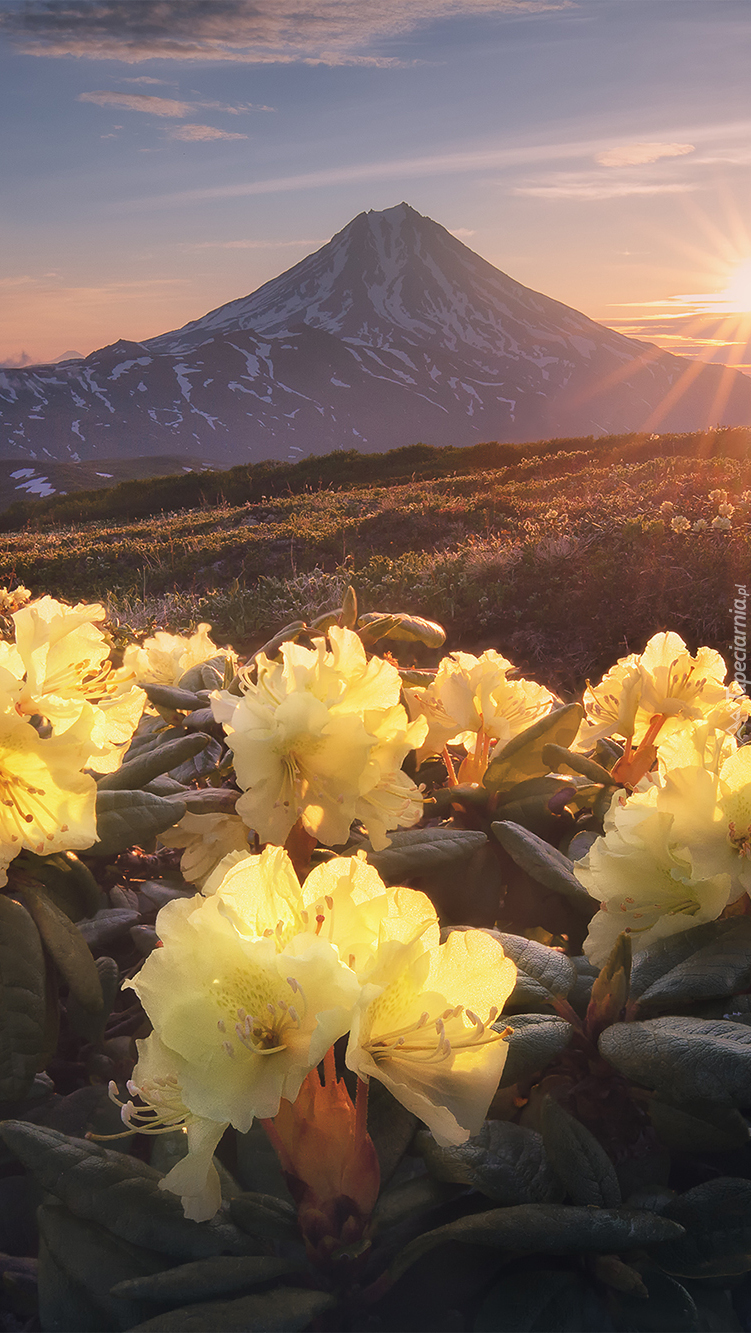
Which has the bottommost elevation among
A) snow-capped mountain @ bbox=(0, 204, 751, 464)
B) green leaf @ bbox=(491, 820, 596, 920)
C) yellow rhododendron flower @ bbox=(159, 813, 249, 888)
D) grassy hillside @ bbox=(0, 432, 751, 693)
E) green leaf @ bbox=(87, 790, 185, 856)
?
grassy hillside @ bbox=(0, 432, 751, 693)

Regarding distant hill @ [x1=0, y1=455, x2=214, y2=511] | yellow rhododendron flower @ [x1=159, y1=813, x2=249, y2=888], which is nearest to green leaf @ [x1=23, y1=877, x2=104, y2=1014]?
yellow rhododendron flower @ [x1=159, y1=813, x2=249, y2=888]

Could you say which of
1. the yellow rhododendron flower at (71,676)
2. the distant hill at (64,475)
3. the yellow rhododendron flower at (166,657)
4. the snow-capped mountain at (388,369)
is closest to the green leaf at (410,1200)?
the yellow rhododendron flower at (71,676)

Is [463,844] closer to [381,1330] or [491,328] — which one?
[381,1330]

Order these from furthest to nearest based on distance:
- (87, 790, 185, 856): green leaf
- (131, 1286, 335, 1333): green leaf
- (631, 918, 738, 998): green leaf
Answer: (87, 790, 185, 856): green leaf → (631, 918, 738, 998): green leaf → (131, 1286, 335, 1333): green leaf

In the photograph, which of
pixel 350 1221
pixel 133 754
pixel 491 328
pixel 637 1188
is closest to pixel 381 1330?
pixel 350 1221

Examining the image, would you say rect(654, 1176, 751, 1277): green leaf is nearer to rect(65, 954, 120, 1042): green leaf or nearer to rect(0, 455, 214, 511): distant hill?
rect(65, 954, 120, 1042): green leaf

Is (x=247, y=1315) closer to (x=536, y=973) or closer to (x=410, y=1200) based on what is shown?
(x=410, y=1200)

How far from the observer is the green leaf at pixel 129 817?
1.45 metres

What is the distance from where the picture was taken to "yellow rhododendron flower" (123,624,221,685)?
2.04 m

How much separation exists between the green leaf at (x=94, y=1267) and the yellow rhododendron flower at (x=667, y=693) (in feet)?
3.80

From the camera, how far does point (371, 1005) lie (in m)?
0.90

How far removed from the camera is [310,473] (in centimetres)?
2641

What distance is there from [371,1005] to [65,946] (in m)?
0.67

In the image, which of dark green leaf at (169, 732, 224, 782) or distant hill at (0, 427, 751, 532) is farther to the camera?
distant hill at (0, 427, 751, 532)
